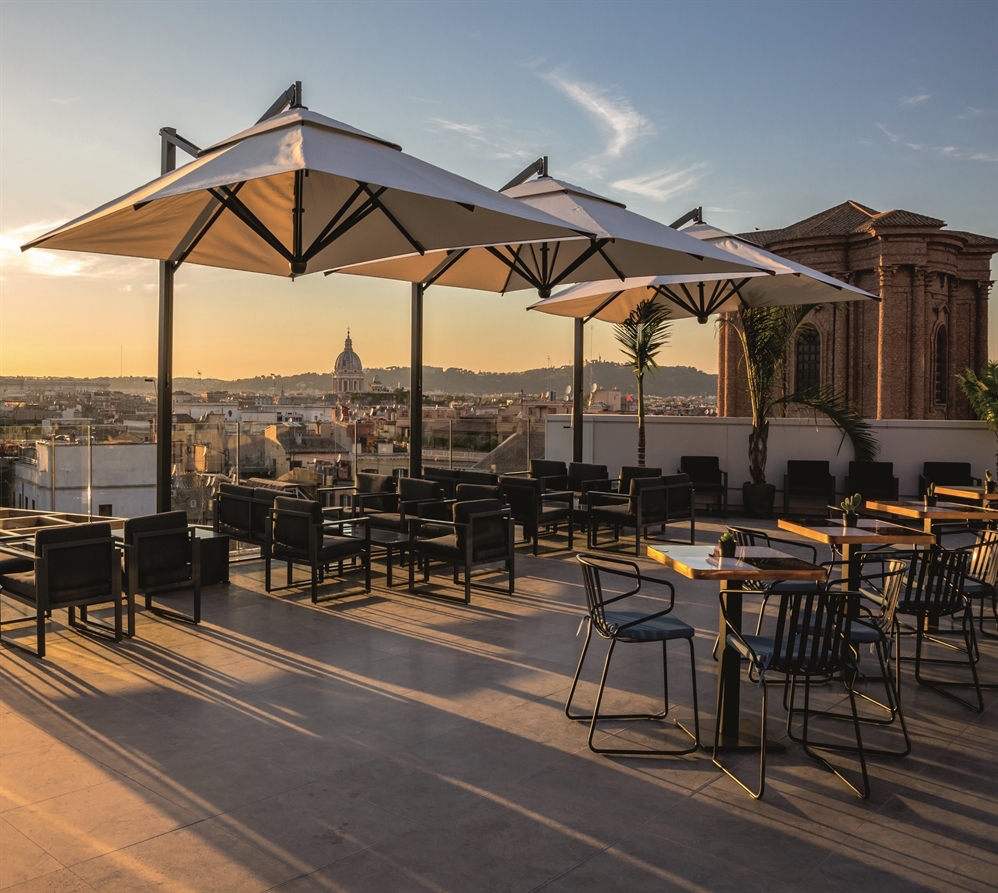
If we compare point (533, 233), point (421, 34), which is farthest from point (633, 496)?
point (421, 34)

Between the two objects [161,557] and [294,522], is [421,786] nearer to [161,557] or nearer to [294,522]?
[161,557]

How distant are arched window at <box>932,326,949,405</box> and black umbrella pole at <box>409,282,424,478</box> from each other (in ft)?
79.6

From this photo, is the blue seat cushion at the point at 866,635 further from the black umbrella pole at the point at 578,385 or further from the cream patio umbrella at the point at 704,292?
the black umbrella pole at the point at 578,385

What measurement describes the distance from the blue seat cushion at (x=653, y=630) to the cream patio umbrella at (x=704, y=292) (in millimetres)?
5705

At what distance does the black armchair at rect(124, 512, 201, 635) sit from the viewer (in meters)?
5.97

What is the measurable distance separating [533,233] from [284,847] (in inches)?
167

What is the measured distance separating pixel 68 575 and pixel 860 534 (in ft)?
17.3

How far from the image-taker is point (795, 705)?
463 cm

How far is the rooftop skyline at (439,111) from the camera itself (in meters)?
8.65

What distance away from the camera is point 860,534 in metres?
5.43

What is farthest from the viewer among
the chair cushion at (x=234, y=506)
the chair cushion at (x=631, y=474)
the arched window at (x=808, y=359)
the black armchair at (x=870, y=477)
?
the arched window at (x=808, y=359)

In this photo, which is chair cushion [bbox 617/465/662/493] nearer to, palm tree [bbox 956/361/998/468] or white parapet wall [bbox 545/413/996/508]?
white parapet wall [bbox 545/413/996/508]

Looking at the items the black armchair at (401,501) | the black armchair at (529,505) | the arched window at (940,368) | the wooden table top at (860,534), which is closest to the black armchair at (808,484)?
the black armchair at (529,505)

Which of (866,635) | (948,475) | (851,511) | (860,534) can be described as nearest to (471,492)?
(851,511)
